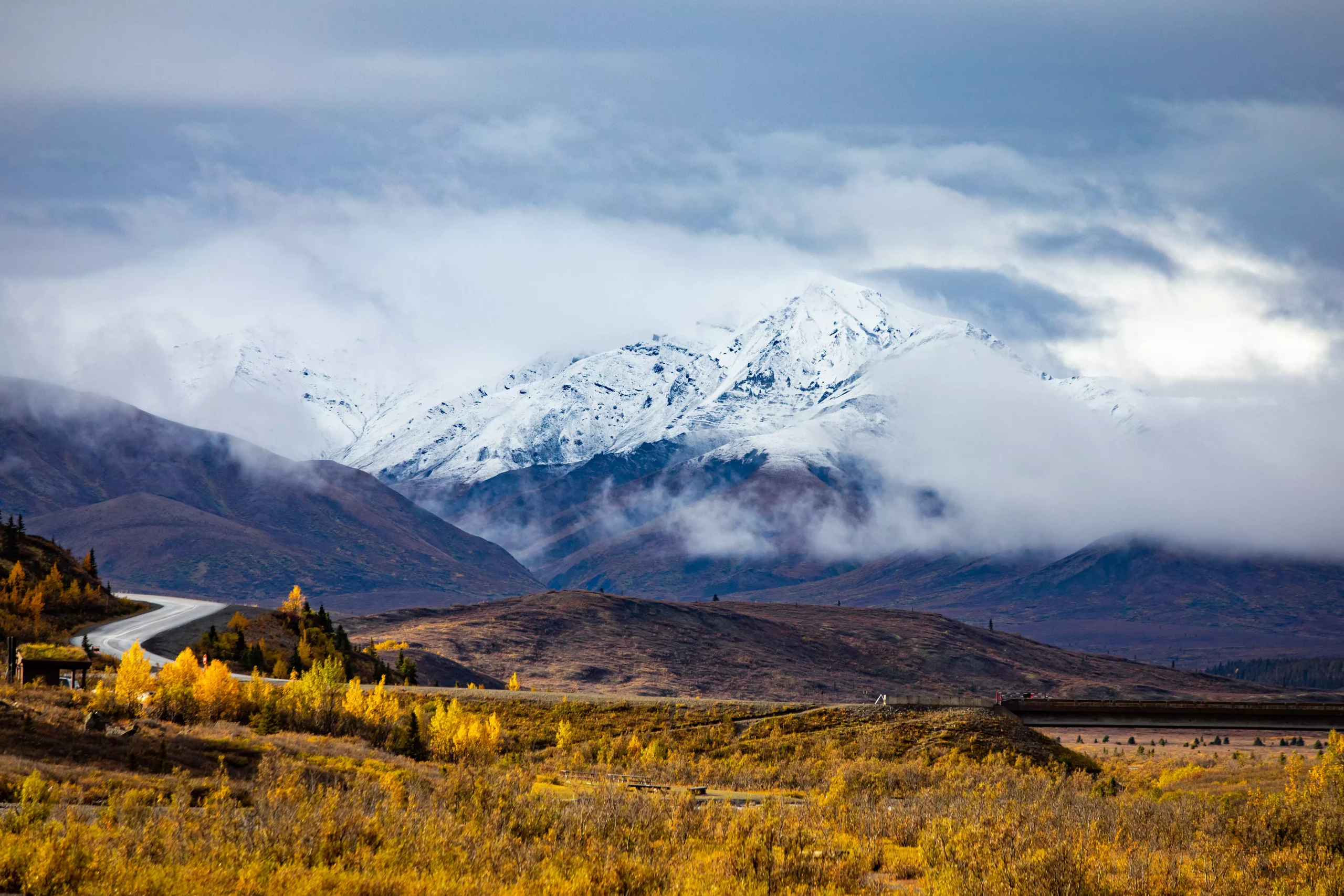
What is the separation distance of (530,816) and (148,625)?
8352cm

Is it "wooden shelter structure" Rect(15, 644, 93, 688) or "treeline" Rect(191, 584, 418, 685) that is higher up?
"wooden shelter structure" Rect(15, 644, 93, 688)

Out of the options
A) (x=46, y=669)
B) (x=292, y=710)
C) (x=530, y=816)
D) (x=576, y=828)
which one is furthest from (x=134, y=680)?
(x=576, y=828)

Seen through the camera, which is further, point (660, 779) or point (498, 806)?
point (660, 779)

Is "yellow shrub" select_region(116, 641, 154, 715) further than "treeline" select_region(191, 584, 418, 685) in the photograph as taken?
No

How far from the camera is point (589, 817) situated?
73.6 ft

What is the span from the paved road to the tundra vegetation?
3249 centimetres

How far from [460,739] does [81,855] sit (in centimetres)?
2625

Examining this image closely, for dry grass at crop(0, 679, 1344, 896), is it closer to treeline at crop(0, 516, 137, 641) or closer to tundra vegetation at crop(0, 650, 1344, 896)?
tundra vegetation at crop(0, 650, 1344, 896)

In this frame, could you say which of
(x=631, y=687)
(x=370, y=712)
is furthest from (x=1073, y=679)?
(x=370, y=712)

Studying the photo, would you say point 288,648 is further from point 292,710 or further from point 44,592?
point 292,710

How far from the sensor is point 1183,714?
234 ft

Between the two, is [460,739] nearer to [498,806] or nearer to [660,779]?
[660,779]

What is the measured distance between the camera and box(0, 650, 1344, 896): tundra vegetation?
17.4 meters

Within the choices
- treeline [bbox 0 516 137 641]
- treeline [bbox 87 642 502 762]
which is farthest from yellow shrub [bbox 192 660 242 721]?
treeline [bbox 0 516 137 641]
